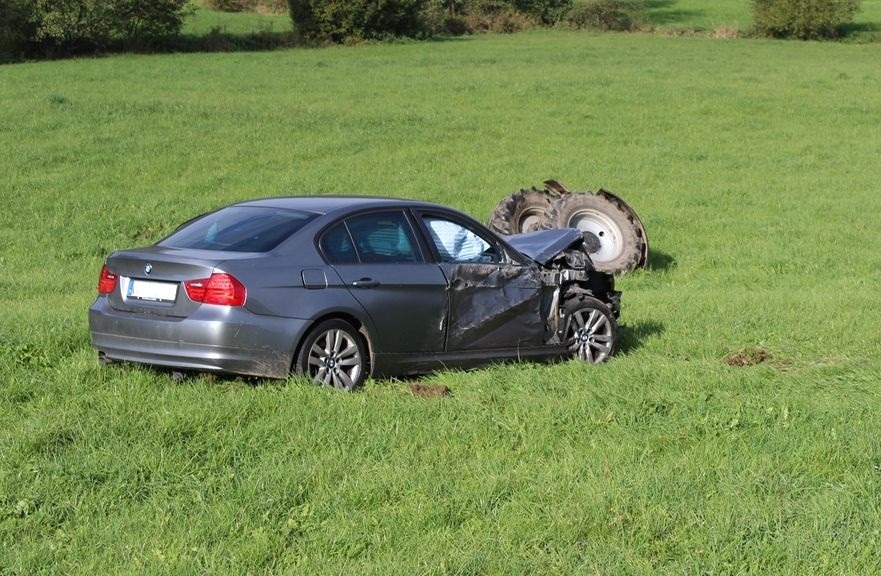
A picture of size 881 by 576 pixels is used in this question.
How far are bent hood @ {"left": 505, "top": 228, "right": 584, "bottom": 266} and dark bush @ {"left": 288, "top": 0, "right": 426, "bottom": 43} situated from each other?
41.5 m

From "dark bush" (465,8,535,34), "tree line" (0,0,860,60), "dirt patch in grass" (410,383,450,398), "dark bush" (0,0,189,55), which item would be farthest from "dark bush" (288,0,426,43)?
"dirt patch in grass" (410,383,450,398)

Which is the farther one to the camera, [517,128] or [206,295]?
[517,128]

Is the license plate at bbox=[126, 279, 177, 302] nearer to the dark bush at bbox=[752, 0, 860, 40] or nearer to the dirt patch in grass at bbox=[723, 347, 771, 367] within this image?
the dirt patch in grass at bbox=[723, 347, 771, 367]

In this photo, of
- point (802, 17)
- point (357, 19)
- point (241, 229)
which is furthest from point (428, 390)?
point (802, 17)

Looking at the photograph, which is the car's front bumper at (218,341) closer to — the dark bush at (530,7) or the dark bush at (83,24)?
the dark bush at (83,24)

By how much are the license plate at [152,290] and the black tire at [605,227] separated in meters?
7.84

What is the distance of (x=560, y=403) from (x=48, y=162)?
1655 cm

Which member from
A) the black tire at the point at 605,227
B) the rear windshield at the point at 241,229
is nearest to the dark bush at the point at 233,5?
the black tire at the point at 605,227

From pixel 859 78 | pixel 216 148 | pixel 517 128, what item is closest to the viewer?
pixel 216 148

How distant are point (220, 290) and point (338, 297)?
0.80m

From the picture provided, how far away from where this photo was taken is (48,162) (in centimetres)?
2156

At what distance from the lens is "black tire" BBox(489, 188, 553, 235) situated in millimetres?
15484

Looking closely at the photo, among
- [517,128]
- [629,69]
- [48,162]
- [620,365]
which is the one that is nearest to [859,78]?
[629,69]

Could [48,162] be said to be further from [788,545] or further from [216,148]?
[788,545]
